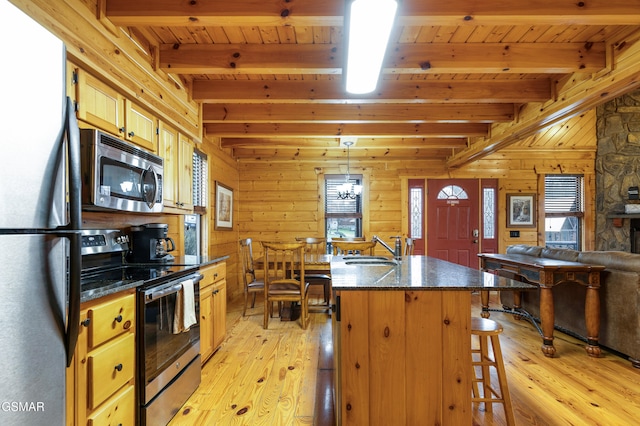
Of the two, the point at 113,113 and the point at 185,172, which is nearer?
the point at 113,113

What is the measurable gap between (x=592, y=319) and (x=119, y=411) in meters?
3.61

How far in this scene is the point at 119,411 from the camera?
1.52m

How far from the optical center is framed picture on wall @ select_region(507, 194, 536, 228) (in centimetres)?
585

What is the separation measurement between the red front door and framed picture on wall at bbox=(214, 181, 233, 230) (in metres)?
3.56

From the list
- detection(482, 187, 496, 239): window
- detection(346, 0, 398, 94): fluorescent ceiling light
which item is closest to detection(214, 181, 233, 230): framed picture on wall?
detection(346, 0, 398, 94): fluorescent ceiling light

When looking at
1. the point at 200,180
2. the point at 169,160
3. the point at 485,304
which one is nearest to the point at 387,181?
the point at 485,304

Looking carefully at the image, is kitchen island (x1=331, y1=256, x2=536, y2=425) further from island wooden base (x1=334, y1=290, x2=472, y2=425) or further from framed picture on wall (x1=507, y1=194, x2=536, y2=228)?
framed picture on wall (x1=507, y1=194, x2=536, y2=228)

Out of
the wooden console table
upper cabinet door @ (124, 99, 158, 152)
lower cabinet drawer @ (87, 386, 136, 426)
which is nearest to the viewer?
lower cabinet drawer @ (87, 386, 136, 426)

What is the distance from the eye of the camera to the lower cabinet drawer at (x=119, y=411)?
1.38m

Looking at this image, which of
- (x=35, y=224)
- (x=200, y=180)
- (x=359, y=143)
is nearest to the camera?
(x=35, y=224)

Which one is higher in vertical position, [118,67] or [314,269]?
[118,67]

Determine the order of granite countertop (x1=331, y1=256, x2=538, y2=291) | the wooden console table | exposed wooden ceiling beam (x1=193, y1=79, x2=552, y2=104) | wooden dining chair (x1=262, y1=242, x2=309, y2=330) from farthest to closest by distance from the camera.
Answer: wooden dining chair (x1=262, y1=242, x2=309, y2=330), exposed wooden ceiling beam (x1=193, y1=79, x2=552, y2=104), the wooden console table, granite countertop (x1=331, y1=256, x2=538, y2=291)

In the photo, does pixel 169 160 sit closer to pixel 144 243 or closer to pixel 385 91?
pixel 144 243

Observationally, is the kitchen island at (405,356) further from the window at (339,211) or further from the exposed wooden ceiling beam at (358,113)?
the window at (339,211)
